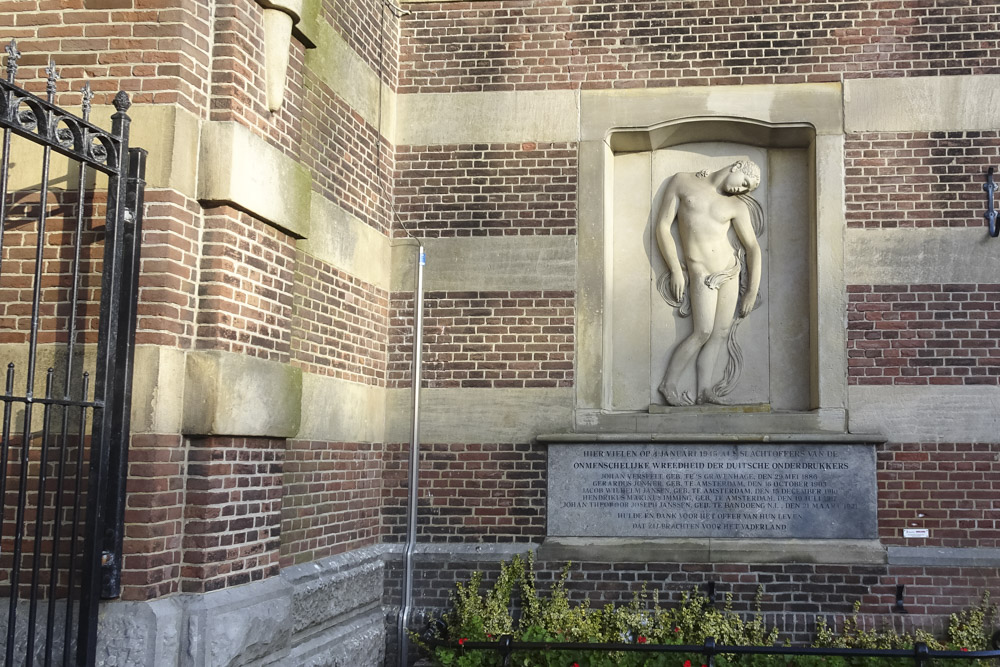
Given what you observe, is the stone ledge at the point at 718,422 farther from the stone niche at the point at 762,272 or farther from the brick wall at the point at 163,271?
the brick wall at the point at 163,271

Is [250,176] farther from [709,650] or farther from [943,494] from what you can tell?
[943,494]

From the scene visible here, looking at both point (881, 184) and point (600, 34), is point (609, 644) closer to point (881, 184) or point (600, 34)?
point (881, 184)

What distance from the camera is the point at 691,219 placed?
8609 millimetres

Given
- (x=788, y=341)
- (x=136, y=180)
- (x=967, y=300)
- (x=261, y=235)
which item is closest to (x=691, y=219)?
(x=788, y=341)

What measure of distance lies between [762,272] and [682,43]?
213cm

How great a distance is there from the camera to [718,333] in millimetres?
8547

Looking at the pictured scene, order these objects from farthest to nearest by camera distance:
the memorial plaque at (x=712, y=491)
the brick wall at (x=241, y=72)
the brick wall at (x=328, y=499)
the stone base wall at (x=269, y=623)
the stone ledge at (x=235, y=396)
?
the memorial plaque at (x=712, y=491) → the brick wall at (x=328, y=499) → the brick wall at (x=241, y=72) → the stone ledge at (x=235, y=396) → the stone base wall at (x=269, y=623)

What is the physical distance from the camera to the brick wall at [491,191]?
8.57 m

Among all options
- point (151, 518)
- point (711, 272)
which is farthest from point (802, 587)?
point (151, 518)

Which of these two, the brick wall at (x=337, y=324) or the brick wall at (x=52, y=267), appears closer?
the brick wall at (x=52, y=267)

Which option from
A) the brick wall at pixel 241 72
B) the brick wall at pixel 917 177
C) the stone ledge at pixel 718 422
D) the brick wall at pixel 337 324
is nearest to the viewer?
the brick wall at pixel 241 72

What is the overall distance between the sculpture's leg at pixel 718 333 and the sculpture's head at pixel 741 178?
2.66 feet

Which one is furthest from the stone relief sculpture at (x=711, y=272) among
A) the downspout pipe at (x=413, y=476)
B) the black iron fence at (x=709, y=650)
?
the black iron fence at (x=709, y=650)

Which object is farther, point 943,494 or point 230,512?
point 943,494
